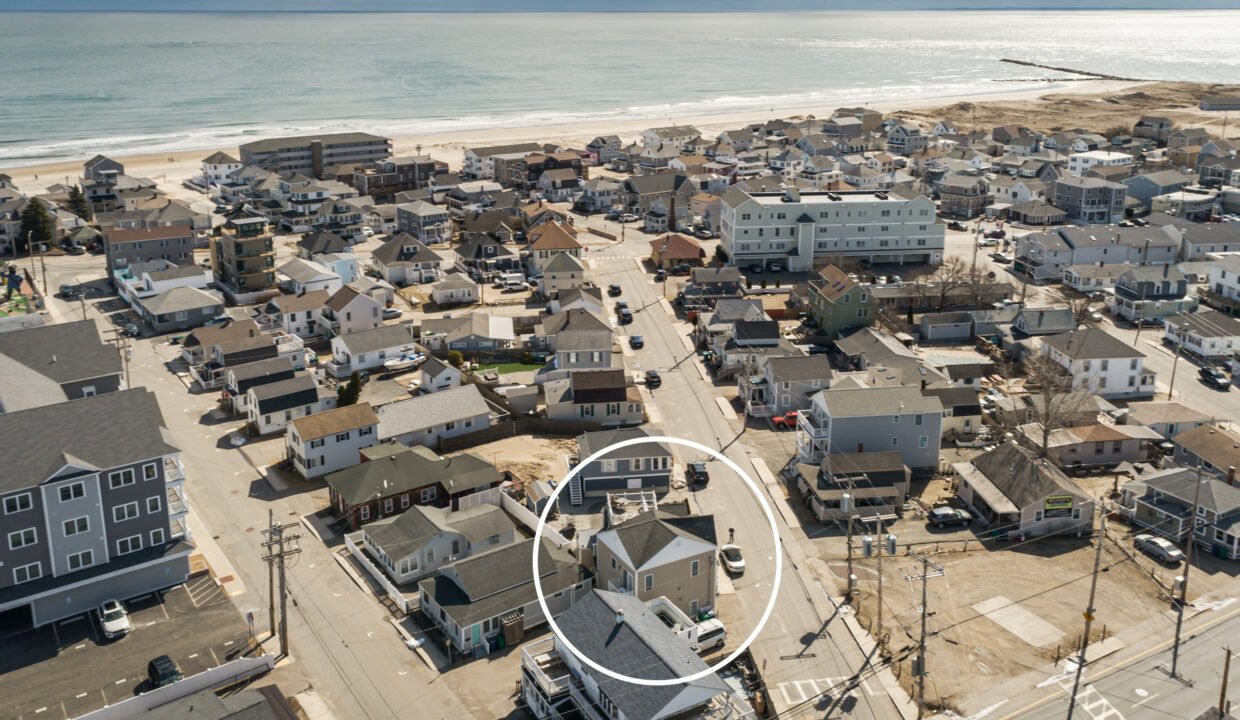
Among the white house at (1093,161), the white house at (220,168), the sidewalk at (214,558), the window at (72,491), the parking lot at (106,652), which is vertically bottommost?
the parking lot at (106,652)

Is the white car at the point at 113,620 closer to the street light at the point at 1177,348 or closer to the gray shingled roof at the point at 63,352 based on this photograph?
the gray shingled roof at the point at 63,352

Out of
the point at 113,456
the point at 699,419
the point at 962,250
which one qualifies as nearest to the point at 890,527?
the point at 699,419

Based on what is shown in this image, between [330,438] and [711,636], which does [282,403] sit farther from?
[711,636]

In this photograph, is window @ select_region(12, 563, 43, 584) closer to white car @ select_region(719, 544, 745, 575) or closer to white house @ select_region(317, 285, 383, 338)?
white car @ select_region(719, 544, 745, 575)

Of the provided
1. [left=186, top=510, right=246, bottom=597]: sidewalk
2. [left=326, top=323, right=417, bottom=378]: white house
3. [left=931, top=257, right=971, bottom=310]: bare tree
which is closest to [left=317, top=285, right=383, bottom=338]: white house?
[left=326, top=323, right=417, bottom=378]: white house

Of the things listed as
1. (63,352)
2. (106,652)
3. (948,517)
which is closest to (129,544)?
(106,652)

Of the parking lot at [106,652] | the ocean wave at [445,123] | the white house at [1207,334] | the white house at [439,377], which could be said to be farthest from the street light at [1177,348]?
the ocean wave at [445,123]

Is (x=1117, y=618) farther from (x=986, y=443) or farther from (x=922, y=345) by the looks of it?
(x=922, y=345)
